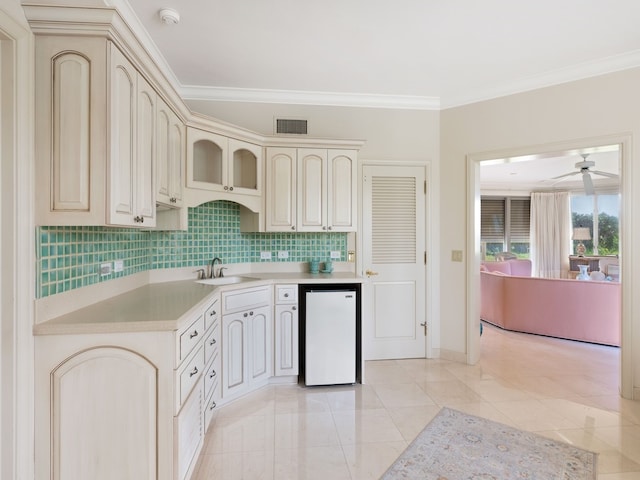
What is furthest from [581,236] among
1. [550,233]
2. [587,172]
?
[587,172]

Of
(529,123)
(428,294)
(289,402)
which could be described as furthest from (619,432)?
(529,123)

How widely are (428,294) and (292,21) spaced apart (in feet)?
8.98

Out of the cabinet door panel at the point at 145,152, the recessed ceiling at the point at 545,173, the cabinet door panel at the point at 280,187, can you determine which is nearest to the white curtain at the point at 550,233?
the recessed ceiling at the point at 545,173

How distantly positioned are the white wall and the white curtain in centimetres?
494

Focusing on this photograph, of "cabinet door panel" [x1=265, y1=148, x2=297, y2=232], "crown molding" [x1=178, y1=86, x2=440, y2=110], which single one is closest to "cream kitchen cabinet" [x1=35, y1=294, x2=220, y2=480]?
"cabinet door panel" [x1=265, y1=148, x2=297, y2=232]

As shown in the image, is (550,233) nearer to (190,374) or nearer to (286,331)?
(286,331)

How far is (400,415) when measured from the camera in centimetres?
239

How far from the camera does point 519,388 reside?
9.27ft

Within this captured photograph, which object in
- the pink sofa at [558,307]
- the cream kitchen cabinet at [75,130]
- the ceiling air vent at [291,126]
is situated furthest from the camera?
the pink sofa at [558,307]

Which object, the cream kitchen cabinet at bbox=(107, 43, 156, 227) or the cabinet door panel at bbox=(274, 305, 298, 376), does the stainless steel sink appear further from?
the cream kitchen cabinet at bbox=(107, 43, 156, 227)

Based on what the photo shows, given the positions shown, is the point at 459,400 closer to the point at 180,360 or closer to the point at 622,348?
the point at 622,348

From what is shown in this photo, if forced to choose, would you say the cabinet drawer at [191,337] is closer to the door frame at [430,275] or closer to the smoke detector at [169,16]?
the smoke detector at [169,16]

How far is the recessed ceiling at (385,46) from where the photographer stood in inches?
84.2

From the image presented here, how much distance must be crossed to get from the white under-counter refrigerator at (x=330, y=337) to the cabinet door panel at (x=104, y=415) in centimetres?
148
